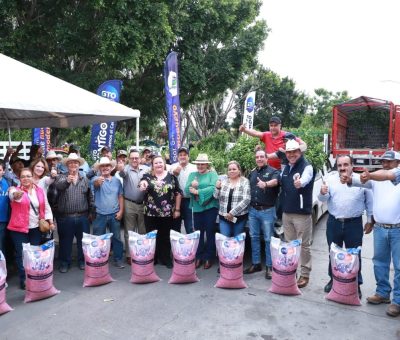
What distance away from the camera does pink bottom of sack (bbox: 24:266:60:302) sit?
4211 millimetres

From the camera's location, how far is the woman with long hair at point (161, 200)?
5199 millimetres

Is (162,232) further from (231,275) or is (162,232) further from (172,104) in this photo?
(172,104)

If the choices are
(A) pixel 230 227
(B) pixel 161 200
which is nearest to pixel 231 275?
(A) pixel 230 227

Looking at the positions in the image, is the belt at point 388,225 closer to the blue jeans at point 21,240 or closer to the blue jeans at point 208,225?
the blue jeans at point 208,225

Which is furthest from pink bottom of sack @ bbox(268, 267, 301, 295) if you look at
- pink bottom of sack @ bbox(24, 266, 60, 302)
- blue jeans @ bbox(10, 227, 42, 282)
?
blue jeans @ bbox(10, 227, 42, 282)

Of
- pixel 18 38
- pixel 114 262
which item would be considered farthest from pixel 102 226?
pixel 18 38

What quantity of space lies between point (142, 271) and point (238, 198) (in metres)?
1.57

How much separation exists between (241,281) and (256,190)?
120 cm

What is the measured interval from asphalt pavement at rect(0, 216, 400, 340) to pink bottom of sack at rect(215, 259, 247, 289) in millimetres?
104

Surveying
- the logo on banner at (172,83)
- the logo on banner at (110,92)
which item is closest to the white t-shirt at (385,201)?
the logo on banner at (172,83)

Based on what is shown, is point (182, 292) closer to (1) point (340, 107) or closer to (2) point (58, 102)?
(2) point (58, 102)

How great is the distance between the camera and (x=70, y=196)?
5.17 metres

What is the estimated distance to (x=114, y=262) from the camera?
5555 millimetres

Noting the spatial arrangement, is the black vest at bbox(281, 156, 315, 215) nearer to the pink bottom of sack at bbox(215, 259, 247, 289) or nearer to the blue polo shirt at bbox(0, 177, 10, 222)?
the pink bottom of sack at bbox(215, 259, 247, 289)
